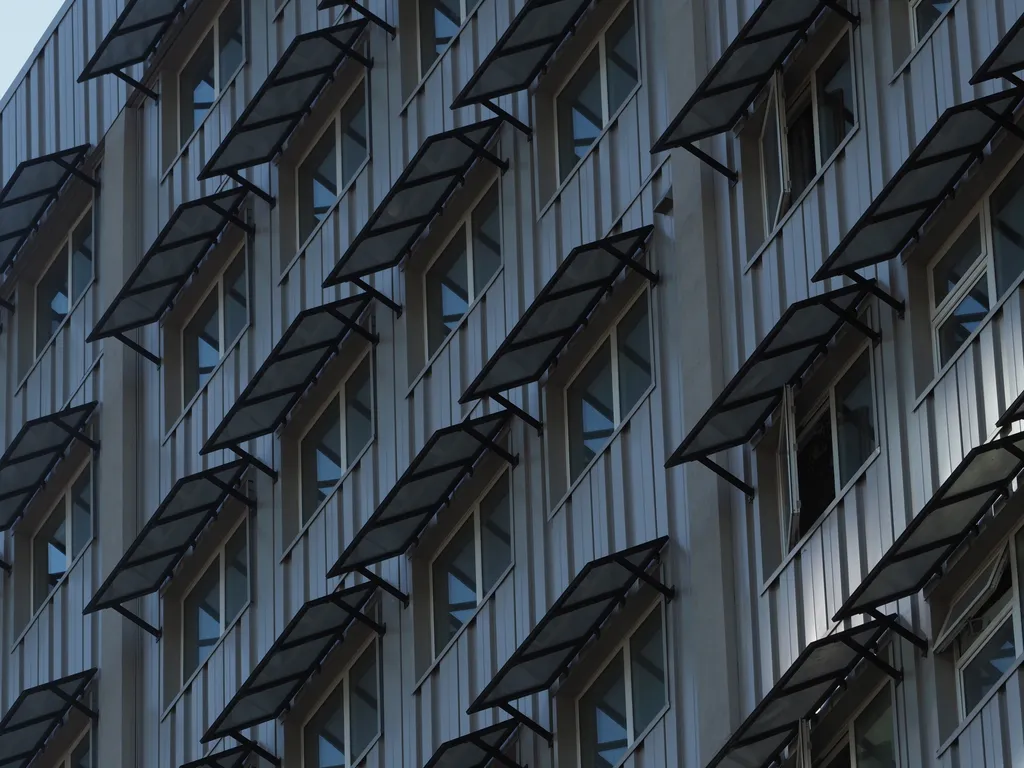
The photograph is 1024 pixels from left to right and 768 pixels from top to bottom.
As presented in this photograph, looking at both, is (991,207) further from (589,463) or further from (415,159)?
(415,159)

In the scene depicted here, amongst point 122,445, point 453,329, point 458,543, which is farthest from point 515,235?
point 122,445

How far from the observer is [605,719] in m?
30.8

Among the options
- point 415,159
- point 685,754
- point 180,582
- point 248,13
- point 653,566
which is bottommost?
point 685,754

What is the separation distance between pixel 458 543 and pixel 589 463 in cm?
276

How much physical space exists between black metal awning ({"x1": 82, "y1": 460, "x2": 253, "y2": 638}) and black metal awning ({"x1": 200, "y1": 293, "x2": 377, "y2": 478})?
0.48 metres

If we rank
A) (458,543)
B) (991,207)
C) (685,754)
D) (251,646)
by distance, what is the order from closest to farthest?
(991,207) → (685,754) → (458,543) → (251,646)

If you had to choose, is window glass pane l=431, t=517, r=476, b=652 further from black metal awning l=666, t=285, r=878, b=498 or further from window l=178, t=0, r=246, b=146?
window l=178, t=0, r=246, b=146

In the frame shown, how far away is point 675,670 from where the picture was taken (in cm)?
2966

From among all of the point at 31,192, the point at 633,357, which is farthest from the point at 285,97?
the point at 633,357

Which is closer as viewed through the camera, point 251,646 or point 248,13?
point 251,646

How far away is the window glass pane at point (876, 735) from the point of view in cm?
2688

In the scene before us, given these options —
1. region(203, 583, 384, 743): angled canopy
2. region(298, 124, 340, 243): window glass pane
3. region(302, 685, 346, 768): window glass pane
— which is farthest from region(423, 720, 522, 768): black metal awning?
region(298, 124, 340, 243): window glass pane

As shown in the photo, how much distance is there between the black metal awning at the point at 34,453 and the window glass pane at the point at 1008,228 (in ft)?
57.6

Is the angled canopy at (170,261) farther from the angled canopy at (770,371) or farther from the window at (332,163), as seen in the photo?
the angled canopy at (770,371)
